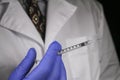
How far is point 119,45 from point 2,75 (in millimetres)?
772

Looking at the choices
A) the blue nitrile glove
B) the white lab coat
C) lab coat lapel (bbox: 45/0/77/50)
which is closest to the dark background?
the white lab coat

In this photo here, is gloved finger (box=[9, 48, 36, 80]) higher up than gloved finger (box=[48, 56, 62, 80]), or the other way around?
gloved finger (box=[9, 48, 36, 80])

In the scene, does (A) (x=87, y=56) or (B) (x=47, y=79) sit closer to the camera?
(B) (x=47, y=79)

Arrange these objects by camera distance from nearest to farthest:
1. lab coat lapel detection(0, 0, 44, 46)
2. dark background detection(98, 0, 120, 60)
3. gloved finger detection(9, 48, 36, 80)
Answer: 1. gloved finger detection(9, 48, 36, 80)
2. lab coat lapel detection(0, 0, 44, 46)
3. dark background detection(98, 0, 120, 60)

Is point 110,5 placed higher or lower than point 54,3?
lower

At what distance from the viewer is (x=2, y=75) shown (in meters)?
0.74

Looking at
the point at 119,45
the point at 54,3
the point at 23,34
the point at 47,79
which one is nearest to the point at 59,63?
the point at 47,79

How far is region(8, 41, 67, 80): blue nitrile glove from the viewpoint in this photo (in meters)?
0.54

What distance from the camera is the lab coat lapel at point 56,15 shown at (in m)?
0.80

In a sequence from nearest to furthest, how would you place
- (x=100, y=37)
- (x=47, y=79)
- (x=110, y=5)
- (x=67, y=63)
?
(x=47, y=79), (x=67, y=63), (x=100, y=37), (x=110, y=5)

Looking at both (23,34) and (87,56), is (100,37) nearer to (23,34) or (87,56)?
(87,56)

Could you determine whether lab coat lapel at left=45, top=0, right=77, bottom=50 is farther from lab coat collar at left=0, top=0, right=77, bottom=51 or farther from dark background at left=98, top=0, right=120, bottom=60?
dark background at left=98, top=0, right=120, bottom=60

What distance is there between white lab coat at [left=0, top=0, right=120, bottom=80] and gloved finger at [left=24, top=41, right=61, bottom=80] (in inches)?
6.6

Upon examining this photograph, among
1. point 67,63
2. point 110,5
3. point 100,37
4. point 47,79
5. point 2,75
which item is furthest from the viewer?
point 110,5
